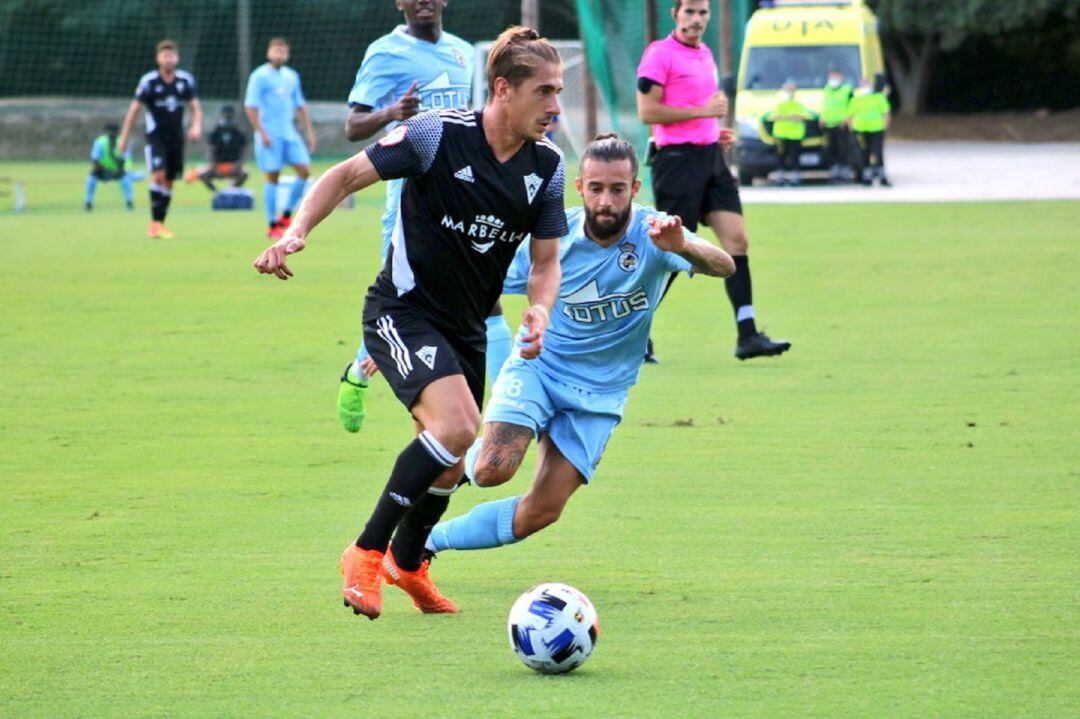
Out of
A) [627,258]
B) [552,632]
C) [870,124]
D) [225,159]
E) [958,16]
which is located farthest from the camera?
[958,16]

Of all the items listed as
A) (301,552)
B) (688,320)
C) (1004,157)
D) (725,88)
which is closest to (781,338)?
(688,320)

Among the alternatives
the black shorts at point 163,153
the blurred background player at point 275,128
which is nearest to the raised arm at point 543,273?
the blurred background player at point 275,128

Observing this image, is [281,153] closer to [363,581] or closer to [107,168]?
[107,168]

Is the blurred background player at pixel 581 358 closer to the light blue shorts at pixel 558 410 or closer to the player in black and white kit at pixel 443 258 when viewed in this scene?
the light blue shorts at pixel 558 410

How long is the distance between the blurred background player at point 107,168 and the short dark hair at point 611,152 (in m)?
22.4

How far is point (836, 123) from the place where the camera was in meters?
30.1

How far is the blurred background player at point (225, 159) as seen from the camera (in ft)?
105

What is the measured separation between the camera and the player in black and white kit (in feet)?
18.0

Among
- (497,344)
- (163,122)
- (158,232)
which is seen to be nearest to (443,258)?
(497,344)

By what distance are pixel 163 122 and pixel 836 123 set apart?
13048mm

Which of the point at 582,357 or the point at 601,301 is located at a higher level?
the point at 601,301

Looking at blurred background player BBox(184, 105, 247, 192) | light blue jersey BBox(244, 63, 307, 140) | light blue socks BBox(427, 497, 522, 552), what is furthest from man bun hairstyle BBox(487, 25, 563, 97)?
blurred background player BBox(184, 105, 247, 192)

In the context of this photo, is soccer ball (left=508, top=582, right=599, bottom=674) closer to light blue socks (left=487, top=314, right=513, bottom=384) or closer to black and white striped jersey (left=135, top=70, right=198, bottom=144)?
light blue socks (left=487, top=314, right=513, bottom=384)

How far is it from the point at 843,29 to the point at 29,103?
1994cm
